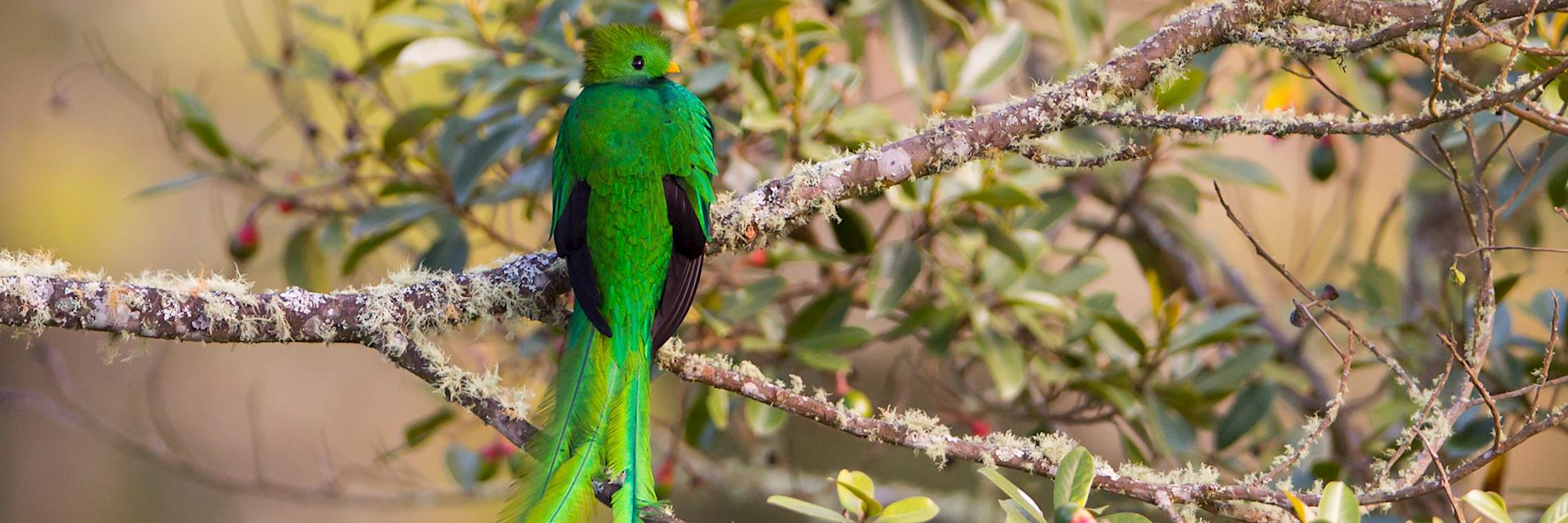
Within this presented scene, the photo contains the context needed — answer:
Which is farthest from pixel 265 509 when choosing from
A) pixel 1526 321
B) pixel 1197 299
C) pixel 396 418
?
pixel 1526 321

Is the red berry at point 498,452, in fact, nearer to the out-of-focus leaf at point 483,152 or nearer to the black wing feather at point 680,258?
the out-of-focus leaf at point 483,152

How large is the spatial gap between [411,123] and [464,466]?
3.42 ft

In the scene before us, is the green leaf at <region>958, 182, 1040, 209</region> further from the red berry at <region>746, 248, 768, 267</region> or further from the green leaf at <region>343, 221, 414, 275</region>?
the green leaf at <region>343, 221, 414, 275</region>

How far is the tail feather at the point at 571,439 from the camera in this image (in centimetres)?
172

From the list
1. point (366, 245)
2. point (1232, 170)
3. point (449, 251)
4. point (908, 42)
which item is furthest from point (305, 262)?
point (1232, 170)

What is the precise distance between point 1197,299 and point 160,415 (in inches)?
170

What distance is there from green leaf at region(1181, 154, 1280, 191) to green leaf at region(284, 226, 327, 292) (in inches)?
90.0

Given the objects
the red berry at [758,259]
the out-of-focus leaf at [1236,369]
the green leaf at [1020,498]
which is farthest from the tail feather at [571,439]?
the out-of-focus leaf at [1236,369]

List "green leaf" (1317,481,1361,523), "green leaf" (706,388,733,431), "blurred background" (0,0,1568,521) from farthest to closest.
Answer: "blurred background" (0,0,1568,521) < "green leaf" (706,388,733,431) < "green leaf" (1317,481,1361,523)

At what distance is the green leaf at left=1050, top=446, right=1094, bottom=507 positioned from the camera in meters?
1.51

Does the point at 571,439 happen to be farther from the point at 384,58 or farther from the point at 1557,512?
the point at 384,58

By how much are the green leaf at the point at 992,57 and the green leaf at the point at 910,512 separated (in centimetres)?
151

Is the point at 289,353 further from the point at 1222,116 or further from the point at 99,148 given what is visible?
the point at 1222,116

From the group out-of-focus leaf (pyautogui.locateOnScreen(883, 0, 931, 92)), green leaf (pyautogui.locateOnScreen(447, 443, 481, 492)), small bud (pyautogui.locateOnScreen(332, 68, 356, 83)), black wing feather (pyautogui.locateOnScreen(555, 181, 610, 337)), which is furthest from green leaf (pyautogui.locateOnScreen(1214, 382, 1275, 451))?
small bud (pyautogui.locateOnScreen(332, 68, 356, 83))
